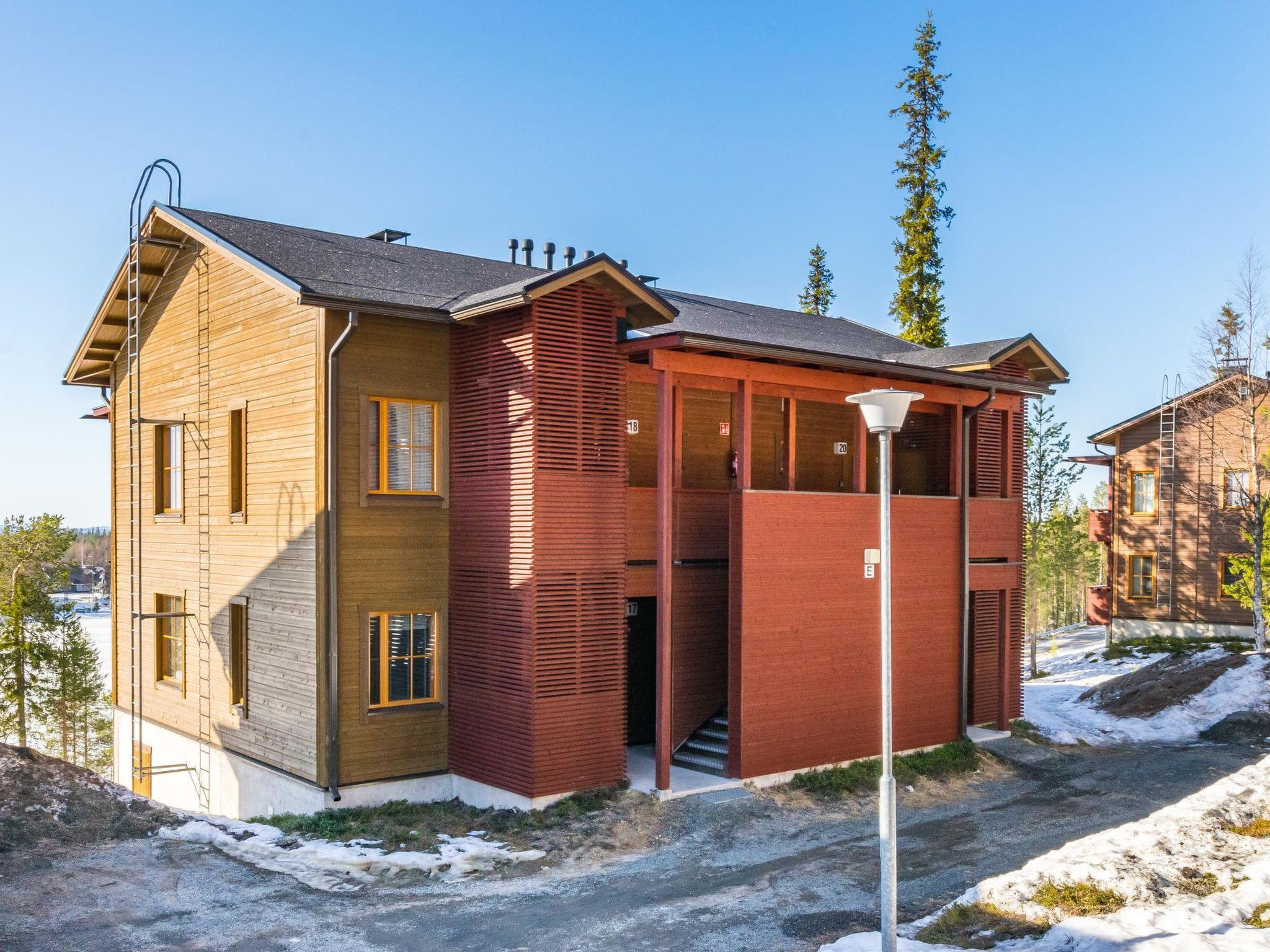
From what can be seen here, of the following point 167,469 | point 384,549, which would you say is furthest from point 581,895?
point 167,469

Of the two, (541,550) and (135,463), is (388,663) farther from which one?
(135,463)

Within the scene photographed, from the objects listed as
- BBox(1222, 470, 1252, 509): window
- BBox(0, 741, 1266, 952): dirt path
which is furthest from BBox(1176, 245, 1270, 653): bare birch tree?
BBox(0, 741, 1266, 952): dirt path

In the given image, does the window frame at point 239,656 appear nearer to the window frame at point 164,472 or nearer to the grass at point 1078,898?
the window frame at point 164,472

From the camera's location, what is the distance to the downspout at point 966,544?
17.0 metres

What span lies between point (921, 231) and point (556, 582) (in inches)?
995

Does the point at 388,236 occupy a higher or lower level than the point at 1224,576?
higher

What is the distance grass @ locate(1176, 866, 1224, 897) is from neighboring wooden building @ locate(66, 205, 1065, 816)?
6038mm

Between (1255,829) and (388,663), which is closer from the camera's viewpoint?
(1255,829)

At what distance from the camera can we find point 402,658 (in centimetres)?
1355

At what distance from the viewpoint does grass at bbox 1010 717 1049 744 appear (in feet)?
59.5

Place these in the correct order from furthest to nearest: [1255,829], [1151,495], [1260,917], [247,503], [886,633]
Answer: [1151,495], [247,503], [1255,829], [886,633], [1260,917]

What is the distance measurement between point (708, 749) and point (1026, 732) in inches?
271

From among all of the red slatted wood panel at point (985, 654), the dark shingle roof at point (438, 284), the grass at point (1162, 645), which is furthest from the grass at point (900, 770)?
the grass at point (1162, 645)

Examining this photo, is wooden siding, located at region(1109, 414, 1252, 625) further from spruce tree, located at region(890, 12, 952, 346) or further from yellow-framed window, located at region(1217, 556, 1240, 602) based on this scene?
spruce tree, located at region(890, 12, 952, 346)
